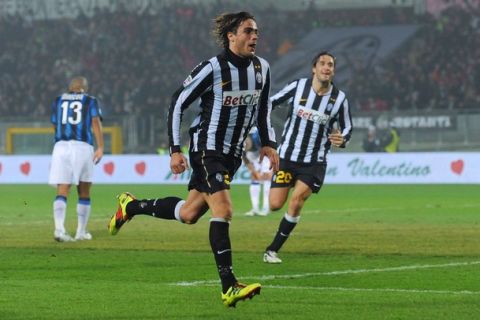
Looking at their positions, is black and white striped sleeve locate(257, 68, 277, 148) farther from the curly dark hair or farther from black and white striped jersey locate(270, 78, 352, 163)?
black and white striped jersey locate(270, 78, 352, 163)

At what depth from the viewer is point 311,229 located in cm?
1683

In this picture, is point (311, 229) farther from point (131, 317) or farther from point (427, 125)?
point (427, 125)

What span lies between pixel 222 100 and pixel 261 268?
2.86m

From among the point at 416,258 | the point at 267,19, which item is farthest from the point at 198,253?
the point at 267,19

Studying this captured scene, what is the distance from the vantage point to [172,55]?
139 ft

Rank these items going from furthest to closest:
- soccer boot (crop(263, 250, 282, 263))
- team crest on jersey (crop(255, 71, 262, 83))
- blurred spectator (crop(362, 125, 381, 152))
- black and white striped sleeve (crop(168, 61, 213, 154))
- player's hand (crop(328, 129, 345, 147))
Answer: blurred spectator (crop(362, 125, 381, 152)) → player's hand (crop(328, 129, 345, 147)) → soccer boot (crop(263, 250, 282, 263)) → team crest on jersey (crop(255, 71, 262, 83)) → black and white striped sleeve (crop(168, 61, 213, 154))

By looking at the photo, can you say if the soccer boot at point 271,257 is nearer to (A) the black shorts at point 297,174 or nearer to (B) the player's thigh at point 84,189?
(A) the black shorts at point 297,174

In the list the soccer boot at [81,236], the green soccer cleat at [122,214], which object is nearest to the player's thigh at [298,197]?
the green soccer cleat at [122,214]

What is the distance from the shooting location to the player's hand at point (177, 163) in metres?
8.46

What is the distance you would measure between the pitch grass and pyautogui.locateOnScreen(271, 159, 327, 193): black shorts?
813 mm

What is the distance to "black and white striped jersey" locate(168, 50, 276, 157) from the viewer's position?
877cm

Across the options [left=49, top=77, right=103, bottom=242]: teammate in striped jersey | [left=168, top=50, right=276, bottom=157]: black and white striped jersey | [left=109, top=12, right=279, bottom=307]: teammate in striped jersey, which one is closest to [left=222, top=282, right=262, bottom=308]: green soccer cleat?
[left=109, top=12, right=279, bottom=307]: teammate in striped jersey

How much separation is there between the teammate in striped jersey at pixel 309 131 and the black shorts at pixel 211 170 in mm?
3595

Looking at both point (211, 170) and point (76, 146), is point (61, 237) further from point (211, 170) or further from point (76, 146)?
point (211, 170)
